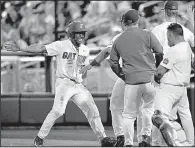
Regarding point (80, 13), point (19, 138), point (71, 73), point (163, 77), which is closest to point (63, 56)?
point (71, 73)

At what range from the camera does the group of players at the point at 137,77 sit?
28.4 feet

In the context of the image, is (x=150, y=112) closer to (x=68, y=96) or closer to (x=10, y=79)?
(x=68, y=96)

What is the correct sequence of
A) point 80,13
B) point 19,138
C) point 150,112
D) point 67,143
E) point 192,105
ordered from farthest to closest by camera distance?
point 80,13, point 192,105, point 19,138, point 67,143, point 150,112

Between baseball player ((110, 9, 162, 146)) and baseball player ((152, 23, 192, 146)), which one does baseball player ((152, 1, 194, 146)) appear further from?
baseball player ((110, 9, 162, 146))

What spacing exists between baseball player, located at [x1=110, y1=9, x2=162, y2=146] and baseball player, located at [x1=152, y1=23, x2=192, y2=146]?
0.17 metres

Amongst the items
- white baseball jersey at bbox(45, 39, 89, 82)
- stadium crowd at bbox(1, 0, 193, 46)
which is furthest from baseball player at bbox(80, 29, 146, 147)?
stadium crowd at bbox(1, 0, 193, 46)

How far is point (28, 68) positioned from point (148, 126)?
Result: 534 cm

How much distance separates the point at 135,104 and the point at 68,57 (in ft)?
4.45

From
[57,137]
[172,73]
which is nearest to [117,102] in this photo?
[172,73]

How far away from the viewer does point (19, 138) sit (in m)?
11.6

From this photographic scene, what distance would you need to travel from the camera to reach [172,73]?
902cm

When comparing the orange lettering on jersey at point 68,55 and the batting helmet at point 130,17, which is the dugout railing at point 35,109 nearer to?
the orange lettering on jersey at point 68,55

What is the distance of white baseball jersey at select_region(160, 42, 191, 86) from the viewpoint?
8828 mm

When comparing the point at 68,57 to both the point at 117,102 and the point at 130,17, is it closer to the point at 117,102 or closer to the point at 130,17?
the point at 117,102
